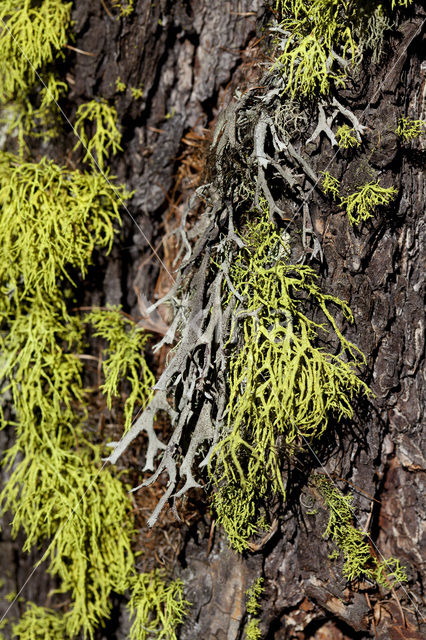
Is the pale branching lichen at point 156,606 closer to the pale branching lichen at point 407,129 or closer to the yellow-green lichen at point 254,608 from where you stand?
the yellow-green lichen at point 254,608

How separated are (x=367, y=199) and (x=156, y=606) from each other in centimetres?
150

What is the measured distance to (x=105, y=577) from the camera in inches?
64.6

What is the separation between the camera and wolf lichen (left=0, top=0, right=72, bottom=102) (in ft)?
4.94

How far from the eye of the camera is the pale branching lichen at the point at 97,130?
1.58m

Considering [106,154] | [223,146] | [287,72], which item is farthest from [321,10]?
[106,154]

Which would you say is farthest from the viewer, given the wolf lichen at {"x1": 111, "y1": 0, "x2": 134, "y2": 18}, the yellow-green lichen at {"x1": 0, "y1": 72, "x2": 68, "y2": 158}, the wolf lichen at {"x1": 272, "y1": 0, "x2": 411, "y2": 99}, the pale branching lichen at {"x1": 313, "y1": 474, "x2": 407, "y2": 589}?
the yellow-green lichen at {"x1": 0, "y1": 72, "x2": 68, "y2": 158}

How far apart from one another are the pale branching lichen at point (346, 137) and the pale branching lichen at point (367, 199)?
0.39 feet

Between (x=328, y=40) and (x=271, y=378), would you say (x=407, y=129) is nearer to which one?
(x=328, y=40)

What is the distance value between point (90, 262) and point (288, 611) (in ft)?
4.39

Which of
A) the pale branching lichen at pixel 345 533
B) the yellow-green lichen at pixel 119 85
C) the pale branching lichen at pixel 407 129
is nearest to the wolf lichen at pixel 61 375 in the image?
the yellow-green lichen at pixel 119 85

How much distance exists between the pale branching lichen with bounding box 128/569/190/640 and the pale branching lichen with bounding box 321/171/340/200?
1.38 metres

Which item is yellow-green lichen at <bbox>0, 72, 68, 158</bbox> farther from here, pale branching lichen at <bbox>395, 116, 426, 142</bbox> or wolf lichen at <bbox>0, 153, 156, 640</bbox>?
pale branching lichen at <bbox>395, 116, 426, 142</bbox>

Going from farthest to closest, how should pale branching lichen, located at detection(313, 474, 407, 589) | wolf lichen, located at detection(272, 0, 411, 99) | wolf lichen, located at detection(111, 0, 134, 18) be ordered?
wolf lichen, located at detection(111, 0, 134, 18), pale branching lichen, located at detection(313, 474, 407, 589), wolf lichen, located at detection(272, 0, 411, 99)

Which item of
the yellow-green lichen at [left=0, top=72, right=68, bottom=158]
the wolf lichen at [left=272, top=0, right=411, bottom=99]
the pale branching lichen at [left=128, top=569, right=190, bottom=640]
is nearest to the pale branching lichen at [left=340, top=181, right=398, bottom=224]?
the wolf lichen at [left=272, top=0, right=411, bottom=99]
